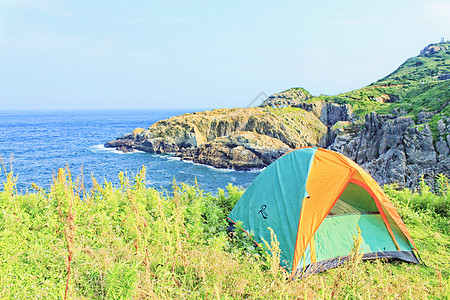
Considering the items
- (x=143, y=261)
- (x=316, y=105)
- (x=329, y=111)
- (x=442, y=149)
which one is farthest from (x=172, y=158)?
(x=143, y=261)

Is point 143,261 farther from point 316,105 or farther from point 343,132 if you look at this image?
point 316,105

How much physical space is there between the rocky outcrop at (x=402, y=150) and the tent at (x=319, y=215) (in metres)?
14.3

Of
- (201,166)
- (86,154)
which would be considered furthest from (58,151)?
(201,166)

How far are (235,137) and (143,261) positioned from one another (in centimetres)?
3937

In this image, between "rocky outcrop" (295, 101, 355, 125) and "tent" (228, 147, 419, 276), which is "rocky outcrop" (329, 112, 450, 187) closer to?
"tent" (228, 147, 419, 276)

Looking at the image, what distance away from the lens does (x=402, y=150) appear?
21266mm

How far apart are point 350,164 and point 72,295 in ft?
18.2

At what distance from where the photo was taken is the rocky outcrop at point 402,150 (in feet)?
61.3

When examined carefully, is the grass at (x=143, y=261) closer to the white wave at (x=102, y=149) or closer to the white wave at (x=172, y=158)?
the white wave at (x=172, y=158)

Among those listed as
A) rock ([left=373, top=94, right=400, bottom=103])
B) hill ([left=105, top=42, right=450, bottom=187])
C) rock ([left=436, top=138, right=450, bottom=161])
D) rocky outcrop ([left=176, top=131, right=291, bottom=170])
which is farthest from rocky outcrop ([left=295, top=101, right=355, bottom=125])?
rock ([left=436, top=138, right=450, bottom=161])

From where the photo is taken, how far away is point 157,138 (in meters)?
49.8

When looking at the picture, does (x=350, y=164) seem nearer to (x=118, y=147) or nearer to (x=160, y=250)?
(x=160, y=250)

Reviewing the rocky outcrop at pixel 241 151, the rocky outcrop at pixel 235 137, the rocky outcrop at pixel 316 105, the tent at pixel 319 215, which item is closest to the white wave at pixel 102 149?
the rocky outcrop at pixel 235 137

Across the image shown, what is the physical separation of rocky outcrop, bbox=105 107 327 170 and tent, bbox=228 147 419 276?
31.5m
